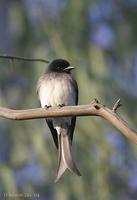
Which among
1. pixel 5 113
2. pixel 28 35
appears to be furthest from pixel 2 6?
pixel 5 113

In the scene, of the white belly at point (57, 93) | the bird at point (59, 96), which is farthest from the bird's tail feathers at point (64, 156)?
the white belly at point (57, 93)

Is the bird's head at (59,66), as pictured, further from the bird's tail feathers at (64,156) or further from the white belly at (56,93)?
the bird's tail feathers at (64,156)

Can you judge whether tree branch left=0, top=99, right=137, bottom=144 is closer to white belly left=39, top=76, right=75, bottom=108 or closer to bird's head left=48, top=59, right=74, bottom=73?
white belly left=39, top=76, right=75, bottom=108

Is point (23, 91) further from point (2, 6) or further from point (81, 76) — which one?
Result: point (2, 6)

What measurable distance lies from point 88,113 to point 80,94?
2555mm

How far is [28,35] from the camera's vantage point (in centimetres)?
631

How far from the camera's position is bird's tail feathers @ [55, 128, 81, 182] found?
131 inches

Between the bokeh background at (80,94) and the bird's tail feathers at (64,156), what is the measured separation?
0.55 m

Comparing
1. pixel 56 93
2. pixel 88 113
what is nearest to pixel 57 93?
pixel 56 93

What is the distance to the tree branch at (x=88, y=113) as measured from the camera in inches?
100

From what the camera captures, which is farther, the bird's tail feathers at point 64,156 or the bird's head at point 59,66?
the bird's head at point 59,66

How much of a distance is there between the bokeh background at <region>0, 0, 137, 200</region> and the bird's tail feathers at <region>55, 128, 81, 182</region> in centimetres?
55

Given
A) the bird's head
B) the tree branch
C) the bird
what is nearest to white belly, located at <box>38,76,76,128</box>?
the bird

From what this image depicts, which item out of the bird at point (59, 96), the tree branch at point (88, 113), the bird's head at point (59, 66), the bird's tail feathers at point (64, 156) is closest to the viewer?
the tree branch at point (88, 113)
